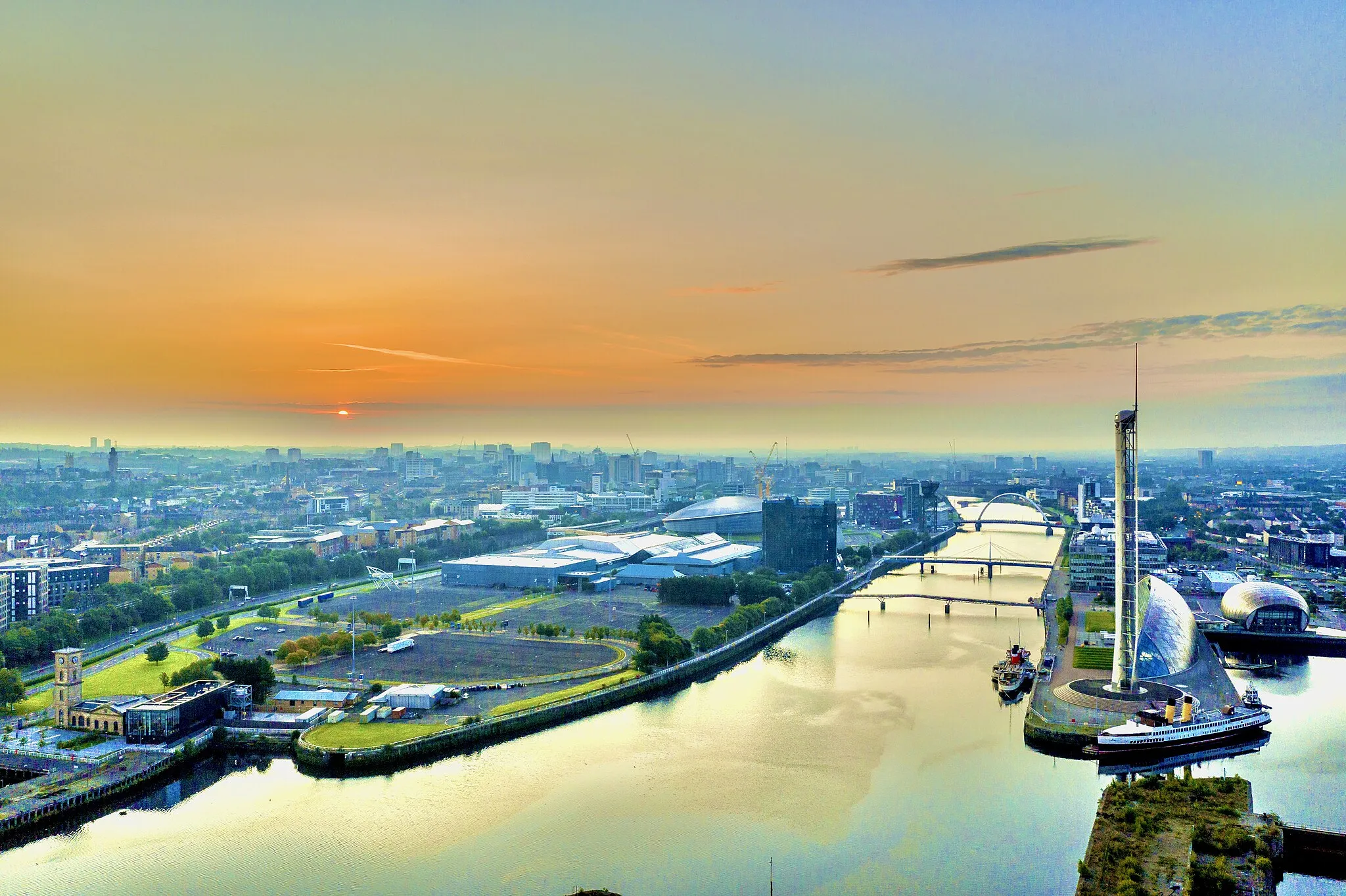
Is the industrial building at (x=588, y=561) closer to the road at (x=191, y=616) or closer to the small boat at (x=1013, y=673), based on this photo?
the road at (x=191, y=616)

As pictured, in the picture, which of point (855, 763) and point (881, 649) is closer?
point (855, 763)

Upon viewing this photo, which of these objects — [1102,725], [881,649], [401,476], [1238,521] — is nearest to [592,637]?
[881,649]

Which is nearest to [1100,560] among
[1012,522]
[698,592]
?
[698,592]

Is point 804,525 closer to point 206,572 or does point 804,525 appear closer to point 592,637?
point 592,637

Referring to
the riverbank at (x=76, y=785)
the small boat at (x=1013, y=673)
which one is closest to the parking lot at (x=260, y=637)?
the riverbank at (x=76, y=785)

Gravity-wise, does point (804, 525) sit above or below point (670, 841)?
above

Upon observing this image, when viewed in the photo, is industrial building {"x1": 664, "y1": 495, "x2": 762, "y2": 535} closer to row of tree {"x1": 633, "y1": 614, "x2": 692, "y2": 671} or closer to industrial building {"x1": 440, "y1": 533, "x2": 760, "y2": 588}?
industrial building {"x1": 440, "y1": 533, "x2": 760, "y2": 588}

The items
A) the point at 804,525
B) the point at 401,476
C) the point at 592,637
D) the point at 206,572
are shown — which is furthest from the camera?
the point at 401,476
